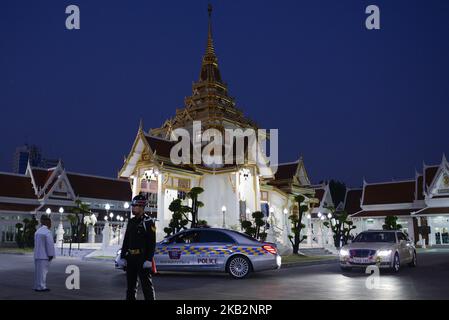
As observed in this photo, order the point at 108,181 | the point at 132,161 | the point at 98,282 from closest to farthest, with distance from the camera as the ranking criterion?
the point at 98,282
the point at 132,161
the point at 108,181

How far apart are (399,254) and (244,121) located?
25.1 meters

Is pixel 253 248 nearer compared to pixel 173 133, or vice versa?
pixel 253 248

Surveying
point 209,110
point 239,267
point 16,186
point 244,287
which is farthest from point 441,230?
point 16,186

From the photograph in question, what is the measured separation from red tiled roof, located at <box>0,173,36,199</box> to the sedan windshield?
118 ft

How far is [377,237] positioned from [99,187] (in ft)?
122

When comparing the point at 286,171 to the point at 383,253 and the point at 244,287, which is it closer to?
the point at 383,253

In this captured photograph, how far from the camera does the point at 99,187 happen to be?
48344 mm

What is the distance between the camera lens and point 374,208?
51.6 meters

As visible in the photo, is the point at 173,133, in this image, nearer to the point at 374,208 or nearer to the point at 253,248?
the point at 253,248

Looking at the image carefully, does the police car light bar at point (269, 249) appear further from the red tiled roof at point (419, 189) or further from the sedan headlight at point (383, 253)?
the red tiled roof at point (419, 189)

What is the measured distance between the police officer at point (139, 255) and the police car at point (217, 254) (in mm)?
6525

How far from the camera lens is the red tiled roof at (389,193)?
50.0 meters
